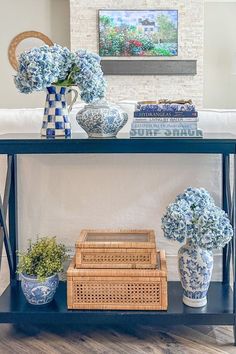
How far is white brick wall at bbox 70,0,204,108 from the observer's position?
6.28 meters

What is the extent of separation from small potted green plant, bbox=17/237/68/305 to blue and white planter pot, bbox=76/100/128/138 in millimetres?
559

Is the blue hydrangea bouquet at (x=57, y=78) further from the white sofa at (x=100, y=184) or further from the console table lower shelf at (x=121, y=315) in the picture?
the console table lower shelf at (x=121, y=315)

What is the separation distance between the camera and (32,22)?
6.77m

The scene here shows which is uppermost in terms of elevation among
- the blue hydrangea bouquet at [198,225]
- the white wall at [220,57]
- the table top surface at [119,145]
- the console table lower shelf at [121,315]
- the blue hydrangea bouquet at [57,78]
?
the white wall at [220,57]

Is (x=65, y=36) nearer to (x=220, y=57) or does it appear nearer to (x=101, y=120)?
(x=220, y=57)

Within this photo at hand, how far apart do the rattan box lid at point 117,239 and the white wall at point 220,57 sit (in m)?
5.44

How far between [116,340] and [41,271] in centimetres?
44

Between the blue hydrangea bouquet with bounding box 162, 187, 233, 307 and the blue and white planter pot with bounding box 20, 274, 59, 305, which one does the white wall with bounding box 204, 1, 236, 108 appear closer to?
the blue hydrangea bouquet with bounding box 162, 187, 233, 307

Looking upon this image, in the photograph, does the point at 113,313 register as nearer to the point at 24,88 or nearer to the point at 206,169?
the point at 206,169

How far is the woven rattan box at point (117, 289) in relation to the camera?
1.78m

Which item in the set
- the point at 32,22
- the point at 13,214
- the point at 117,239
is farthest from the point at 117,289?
the point at 32,22

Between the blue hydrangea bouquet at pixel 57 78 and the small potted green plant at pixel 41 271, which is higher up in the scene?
the blue hydrangea bouquet at pixel 57 78

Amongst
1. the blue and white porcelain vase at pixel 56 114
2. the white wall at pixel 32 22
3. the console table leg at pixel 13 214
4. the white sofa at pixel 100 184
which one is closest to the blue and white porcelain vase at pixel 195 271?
the white sofa at pixel 100 184

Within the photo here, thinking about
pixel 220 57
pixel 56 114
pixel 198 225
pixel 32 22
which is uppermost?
pixel 32 22
